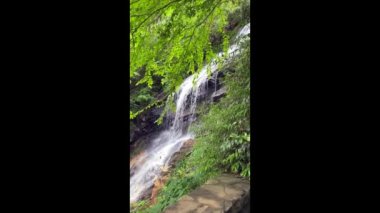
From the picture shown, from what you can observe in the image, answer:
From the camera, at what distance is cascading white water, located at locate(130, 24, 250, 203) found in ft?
22.5

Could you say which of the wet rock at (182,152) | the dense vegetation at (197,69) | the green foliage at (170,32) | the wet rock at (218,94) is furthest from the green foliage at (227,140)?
the green foliage at (170,32)

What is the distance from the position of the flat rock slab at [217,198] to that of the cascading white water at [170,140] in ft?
8.70

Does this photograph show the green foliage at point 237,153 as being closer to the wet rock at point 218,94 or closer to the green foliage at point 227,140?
the green foliage at point 227,140

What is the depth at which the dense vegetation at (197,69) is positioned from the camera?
2.64 metres

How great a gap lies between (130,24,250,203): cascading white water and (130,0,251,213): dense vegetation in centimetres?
43

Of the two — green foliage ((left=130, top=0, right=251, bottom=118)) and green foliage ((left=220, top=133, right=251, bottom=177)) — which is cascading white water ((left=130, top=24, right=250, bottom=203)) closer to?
green foliage ((left=220, top=133, right=251, bottom=177))

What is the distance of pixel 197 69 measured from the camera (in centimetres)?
571

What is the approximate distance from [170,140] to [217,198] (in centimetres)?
376
